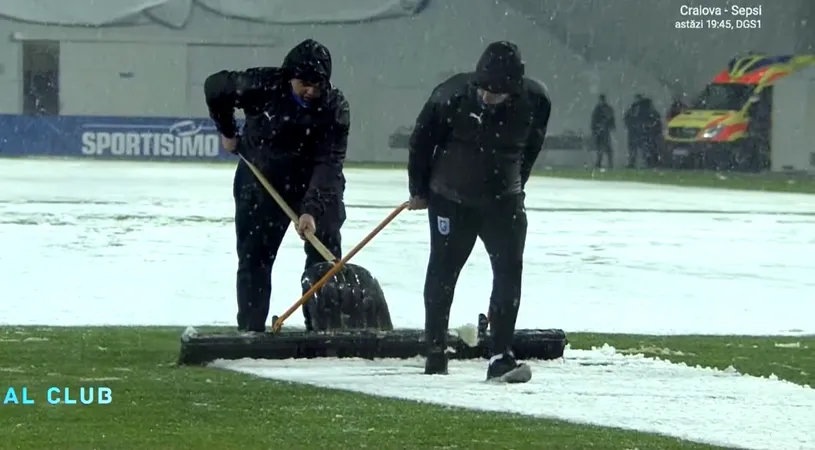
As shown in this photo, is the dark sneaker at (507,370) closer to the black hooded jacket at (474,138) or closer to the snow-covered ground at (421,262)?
the black hooded jacket at (474,138)

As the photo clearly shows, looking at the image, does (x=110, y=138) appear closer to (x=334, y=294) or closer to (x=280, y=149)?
(x=280, y=149)

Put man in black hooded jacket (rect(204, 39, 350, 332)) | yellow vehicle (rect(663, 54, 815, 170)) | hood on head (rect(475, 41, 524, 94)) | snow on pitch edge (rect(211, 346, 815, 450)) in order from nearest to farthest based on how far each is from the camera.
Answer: snow on pitch edge (rect(211, 346, 815, 450)) < hood on head (rect(475, 41, 524, 94)) < man in black hooded jacket (rect(204, 39, 350, 332)) < yellow vehicle (rect(663, 54, 815, 170))

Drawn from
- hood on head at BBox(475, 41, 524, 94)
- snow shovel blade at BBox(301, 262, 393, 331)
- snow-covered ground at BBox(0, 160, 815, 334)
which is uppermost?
hood on head at BBox(475, 41, 524, 94)

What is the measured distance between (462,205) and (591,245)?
8832 millimetres

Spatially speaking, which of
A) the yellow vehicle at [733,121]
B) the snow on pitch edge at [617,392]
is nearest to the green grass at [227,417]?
the snow on pitch edge at [617,392]

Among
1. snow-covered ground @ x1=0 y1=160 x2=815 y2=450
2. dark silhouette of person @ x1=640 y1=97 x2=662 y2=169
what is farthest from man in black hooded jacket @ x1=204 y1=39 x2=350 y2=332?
dark silhouette of person @ x1=640 y1=97 x2=662 y2=169

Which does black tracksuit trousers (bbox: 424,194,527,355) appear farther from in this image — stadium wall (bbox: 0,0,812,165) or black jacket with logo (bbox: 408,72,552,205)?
stadium wall (bbox: 0,0,812,165)

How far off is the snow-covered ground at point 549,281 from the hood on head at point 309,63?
1.40 meters

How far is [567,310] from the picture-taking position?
1136 cm

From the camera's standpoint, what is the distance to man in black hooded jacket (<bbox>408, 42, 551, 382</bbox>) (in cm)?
765

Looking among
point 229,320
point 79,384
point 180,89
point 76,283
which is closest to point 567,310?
point 229,320

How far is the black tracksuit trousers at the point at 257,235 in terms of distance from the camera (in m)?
8.68

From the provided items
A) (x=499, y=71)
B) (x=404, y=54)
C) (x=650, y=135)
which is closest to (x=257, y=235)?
(x=499, y=71)

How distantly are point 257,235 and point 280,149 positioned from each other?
0.50m
